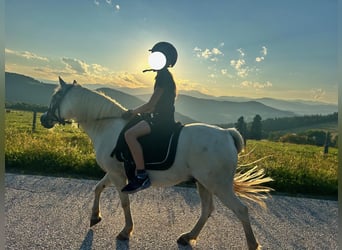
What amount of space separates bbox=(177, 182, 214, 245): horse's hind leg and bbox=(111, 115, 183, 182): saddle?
713 millimetres

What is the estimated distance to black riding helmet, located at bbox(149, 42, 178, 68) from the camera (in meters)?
3.31

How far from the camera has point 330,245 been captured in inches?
152

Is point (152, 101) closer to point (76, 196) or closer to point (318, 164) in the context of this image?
point (76, 196)

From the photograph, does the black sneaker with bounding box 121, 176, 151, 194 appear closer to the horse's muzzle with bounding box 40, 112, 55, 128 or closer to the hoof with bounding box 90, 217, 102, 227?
the hoof with bounding box 90, 217, 102, 227

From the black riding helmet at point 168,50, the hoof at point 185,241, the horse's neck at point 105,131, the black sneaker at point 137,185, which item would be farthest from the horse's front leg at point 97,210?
the black riding helmet at point 168,50

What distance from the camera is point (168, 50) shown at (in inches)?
131

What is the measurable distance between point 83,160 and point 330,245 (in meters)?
5.12

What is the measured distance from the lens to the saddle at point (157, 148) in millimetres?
3271

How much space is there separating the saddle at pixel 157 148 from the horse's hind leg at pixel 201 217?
0.71 m

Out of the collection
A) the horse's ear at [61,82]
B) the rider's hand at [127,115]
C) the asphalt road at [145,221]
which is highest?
the horse's ear at [61,82]

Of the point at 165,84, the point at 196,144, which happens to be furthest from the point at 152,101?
the point at 196,144

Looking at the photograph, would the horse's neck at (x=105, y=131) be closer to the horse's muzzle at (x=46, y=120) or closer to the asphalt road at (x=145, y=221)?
the horse's muzzle at (x=46, y=120)

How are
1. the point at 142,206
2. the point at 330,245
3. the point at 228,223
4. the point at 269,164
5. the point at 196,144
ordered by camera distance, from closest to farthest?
the point at 196,144 → the point at 330,245 → the point at 228,223 → the point at 142,206 → the point at 269,164

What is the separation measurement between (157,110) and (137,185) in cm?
88
